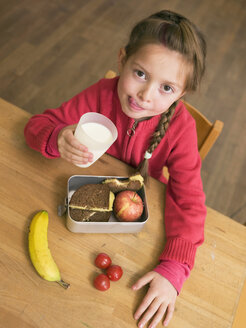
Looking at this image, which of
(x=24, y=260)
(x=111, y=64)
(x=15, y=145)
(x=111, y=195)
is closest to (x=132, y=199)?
(x=111, y=195)

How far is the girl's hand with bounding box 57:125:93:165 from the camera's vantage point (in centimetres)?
75

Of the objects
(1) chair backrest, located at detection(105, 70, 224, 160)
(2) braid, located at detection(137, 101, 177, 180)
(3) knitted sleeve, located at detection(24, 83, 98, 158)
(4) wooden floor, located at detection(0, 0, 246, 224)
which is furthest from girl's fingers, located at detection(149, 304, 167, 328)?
(4) wooden floor, located at detection(0, 0, 246, 224)

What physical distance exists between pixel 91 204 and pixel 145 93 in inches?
13.2

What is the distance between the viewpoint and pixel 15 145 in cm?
92

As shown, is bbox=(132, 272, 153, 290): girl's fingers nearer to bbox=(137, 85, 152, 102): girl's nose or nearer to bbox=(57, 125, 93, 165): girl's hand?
bbox=(57, 125, 93, 165): girl's hand

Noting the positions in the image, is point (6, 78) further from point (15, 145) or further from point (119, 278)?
point (119, 278)

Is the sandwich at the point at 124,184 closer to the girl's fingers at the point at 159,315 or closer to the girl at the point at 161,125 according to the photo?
the girl at the point at 161,125

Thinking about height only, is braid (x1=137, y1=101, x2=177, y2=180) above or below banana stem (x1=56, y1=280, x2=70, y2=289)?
above

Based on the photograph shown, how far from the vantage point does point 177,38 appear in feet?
2.55

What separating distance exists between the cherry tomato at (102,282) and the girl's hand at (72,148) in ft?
0.95

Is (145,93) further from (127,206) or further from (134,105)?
(127,206)

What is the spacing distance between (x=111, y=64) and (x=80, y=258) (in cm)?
221

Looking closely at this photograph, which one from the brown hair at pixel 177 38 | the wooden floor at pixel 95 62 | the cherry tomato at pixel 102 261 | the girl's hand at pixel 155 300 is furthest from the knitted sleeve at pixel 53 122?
the wooden floor at pixel 95 62

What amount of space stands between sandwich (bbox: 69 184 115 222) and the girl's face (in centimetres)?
27
